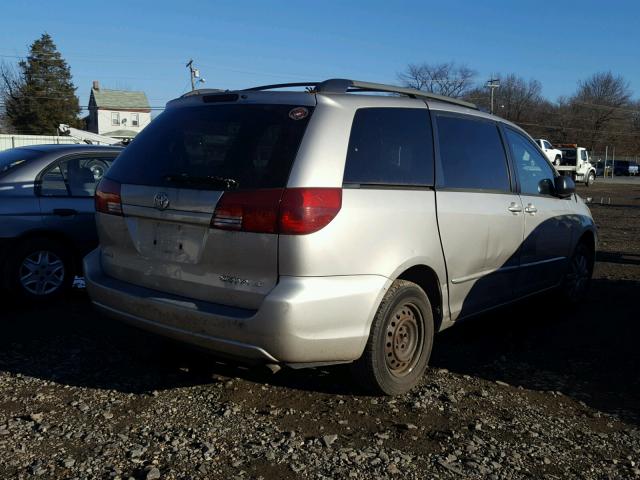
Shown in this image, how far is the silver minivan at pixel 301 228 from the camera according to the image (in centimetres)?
330

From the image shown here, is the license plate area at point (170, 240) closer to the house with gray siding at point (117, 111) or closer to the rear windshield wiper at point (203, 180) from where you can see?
the rear windshield wiper at point (203, 180)

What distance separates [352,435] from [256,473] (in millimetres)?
650

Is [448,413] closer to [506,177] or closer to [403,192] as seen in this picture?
[403,192]

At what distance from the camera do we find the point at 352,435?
341 cm

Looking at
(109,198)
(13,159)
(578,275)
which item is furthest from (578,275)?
(13,159)

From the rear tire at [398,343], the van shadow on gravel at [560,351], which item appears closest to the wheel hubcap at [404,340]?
the rear tire at [398,343]

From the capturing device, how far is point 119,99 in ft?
249

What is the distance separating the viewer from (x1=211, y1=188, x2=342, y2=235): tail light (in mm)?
3260

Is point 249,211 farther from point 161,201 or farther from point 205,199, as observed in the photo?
point 161,201

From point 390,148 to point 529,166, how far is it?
7.21 feet

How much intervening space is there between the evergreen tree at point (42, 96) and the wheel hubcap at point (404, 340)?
66.6 meters

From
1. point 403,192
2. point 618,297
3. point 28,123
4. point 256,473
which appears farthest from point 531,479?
point 28,123

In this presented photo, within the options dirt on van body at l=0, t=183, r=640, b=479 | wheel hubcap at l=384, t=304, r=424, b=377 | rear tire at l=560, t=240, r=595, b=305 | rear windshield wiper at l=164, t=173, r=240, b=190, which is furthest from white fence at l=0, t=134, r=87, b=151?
wheel hubcap at l=384, t=304, r=424, b=377

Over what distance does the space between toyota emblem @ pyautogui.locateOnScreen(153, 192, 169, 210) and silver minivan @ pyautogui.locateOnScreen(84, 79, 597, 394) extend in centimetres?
1
